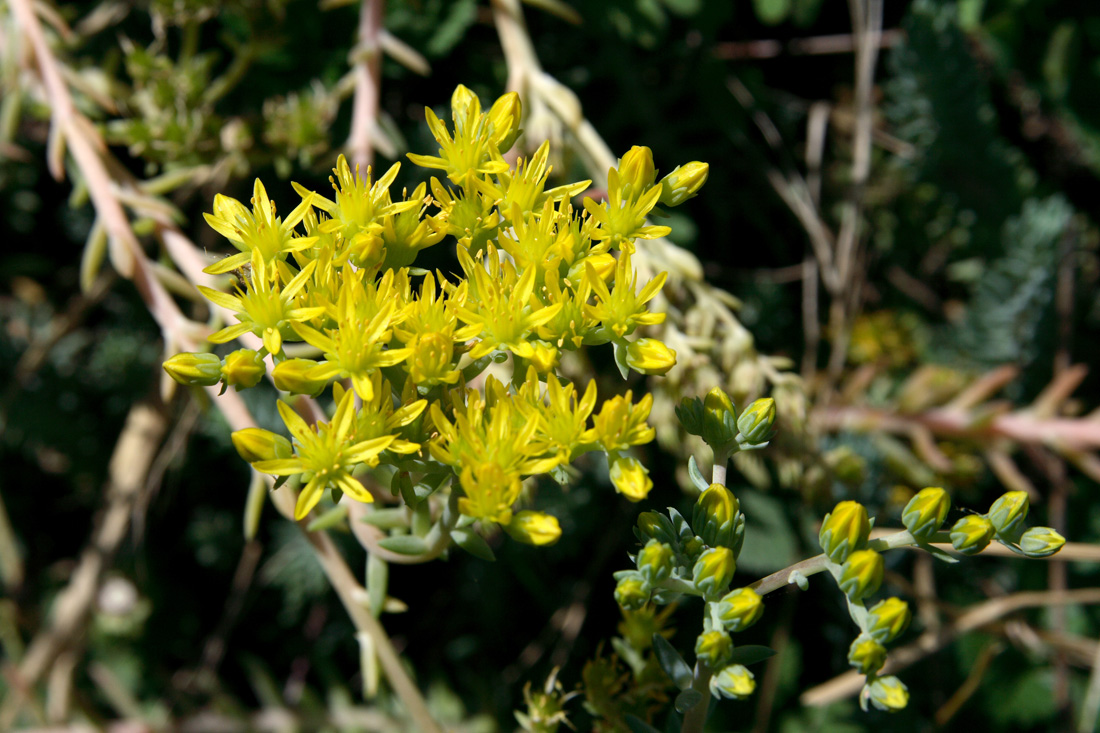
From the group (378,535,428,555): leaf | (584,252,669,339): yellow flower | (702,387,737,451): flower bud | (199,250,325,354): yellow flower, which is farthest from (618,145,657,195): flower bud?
(378,535,428,555): leaf

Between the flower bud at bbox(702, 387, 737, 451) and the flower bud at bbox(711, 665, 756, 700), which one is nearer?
the flower bud at bbox(711, 665, 756, 700)

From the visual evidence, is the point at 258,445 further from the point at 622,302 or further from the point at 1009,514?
the point at 1009,514

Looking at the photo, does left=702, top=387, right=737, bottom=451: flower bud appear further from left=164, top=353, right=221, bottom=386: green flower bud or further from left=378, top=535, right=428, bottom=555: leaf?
left=164, top=353, right=221, bottom=386: green flower bud

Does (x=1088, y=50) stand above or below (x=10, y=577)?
above

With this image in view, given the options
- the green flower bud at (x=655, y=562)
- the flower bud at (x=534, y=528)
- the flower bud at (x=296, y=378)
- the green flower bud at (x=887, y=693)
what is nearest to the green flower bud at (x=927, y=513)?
the green flower bud at (x=887, y=693)

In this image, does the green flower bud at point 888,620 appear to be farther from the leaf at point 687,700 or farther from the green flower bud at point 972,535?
the leaf at point 687,700

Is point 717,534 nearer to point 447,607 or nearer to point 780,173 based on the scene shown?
point 447,607

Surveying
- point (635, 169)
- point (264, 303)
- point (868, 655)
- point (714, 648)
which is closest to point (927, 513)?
point (868, 655)

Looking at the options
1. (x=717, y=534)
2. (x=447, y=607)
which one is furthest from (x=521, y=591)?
(x=717, y=534)
